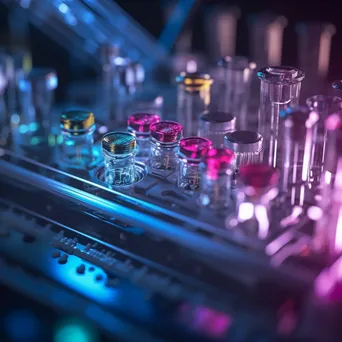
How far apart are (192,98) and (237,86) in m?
0.10

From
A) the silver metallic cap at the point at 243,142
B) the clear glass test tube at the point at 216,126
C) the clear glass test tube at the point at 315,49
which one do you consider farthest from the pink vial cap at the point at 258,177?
the clear glass test tube at the point at 315,49

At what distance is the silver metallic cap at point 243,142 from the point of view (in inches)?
32.3

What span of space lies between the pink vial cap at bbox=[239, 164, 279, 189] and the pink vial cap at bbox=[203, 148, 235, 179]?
0.09ft

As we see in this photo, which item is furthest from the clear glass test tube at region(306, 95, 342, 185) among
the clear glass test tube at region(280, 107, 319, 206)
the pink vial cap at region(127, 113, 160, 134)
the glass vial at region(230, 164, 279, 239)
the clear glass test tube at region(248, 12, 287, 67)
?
the clear glass test tube at region(248, 12, 287, 67)

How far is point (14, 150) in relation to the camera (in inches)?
38.1

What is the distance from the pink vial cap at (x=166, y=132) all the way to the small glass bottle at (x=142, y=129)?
0.15 ft

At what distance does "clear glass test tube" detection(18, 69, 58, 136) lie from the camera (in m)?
1.11

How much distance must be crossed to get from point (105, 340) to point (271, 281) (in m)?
0.19

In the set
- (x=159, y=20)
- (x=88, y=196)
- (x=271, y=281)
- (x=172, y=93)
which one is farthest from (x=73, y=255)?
(x=159, y=20)

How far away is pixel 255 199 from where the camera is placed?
2.31ft

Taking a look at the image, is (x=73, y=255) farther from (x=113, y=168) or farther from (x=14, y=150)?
(x=14, y=150)

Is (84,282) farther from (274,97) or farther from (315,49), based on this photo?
(315,49)

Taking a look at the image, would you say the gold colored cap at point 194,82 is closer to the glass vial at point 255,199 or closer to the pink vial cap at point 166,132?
the pink vial cap at point 166,132

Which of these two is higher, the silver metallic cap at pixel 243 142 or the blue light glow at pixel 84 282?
the silver metallic cap at pixel 243 142
